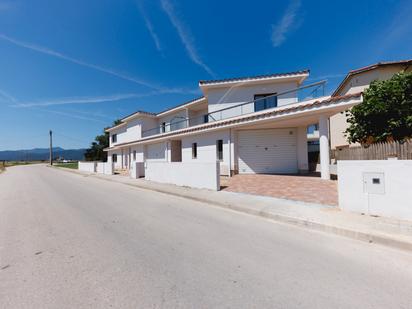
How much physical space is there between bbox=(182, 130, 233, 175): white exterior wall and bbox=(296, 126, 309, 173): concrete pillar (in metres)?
4.79

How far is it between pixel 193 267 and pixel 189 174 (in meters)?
8.13

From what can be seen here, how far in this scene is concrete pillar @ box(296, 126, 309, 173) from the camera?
46.0ft

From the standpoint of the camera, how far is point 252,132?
1469 cm

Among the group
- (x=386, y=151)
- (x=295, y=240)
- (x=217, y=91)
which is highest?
(x=217, y=91)

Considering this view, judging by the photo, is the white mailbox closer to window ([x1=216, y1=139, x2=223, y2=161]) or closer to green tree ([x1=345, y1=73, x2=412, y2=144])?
green tree ([x1=345, y1=73, x2=412, y2=144])

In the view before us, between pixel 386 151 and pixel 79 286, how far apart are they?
10.3 m

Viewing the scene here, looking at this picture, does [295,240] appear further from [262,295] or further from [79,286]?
[79,286]

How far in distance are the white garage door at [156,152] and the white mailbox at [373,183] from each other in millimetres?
18888

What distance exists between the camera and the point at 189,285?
2711mm

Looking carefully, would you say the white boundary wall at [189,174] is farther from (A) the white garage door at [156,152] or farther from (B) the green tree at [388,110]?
(A) the white garage door at [156,152]

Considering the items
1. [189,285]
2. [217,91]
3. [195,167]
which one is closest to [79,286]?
[189,285]

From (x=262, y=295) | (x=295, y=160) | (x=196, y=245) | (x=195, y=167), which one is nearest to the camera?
(x=262, y=295)

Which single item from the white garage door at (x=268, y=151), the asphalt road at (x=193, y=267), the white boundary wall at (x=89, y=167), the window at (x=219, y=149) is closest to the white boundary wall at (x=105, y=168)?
the white boundary wall at (x=89, y=167)

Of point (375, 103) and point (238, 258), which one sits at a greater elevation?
point (375, 103)
